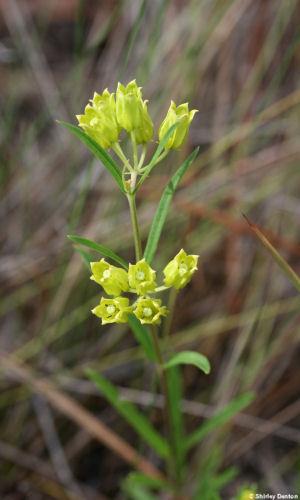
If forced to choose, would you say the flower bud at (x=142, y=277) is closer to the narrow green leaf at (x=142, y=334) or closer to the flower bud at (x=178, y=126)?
the narrow green leaf at (x=142, y=334)

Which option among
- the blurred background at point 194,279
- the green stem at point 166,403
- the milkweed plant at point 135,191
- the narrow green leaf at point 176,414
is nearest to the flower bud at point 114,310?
the milkweed plant at point 135,191

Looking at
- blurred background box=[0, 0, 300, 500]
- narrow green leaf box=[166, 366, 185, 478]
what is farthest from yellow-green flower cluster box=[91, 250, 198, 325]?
blurred background box=[0, 0, 300, 500]

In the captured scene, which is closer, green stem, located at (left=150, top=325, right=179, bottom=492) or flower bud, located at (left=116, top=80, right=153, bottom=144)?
flower bud, located at (left=116, top=80, right=153, bottom=144)

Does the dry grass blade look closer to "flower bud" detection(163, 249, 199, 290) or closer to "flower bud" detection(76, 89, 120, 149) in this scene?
"flower bud" detection(163, 249, 199, 290)

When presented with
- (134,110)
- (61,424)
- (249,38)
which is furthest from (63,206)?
(134,110)

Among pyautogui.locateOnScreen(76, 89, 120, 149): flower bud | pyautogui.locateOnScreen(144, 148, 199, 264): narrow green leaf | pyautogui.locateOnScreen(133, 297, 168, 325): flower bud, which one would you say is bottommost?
pyautogui.locateOnScreen(133, 297, 168, 325): flower bud

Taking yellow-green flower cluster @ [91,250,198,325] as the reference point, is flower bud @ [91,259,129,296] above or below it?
above

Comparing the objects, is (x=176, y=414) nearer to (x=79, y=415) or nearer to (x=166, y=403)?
(x=166, y=403)

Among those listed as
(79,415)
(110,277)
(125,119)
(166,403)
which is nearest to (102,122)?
(125,119)
